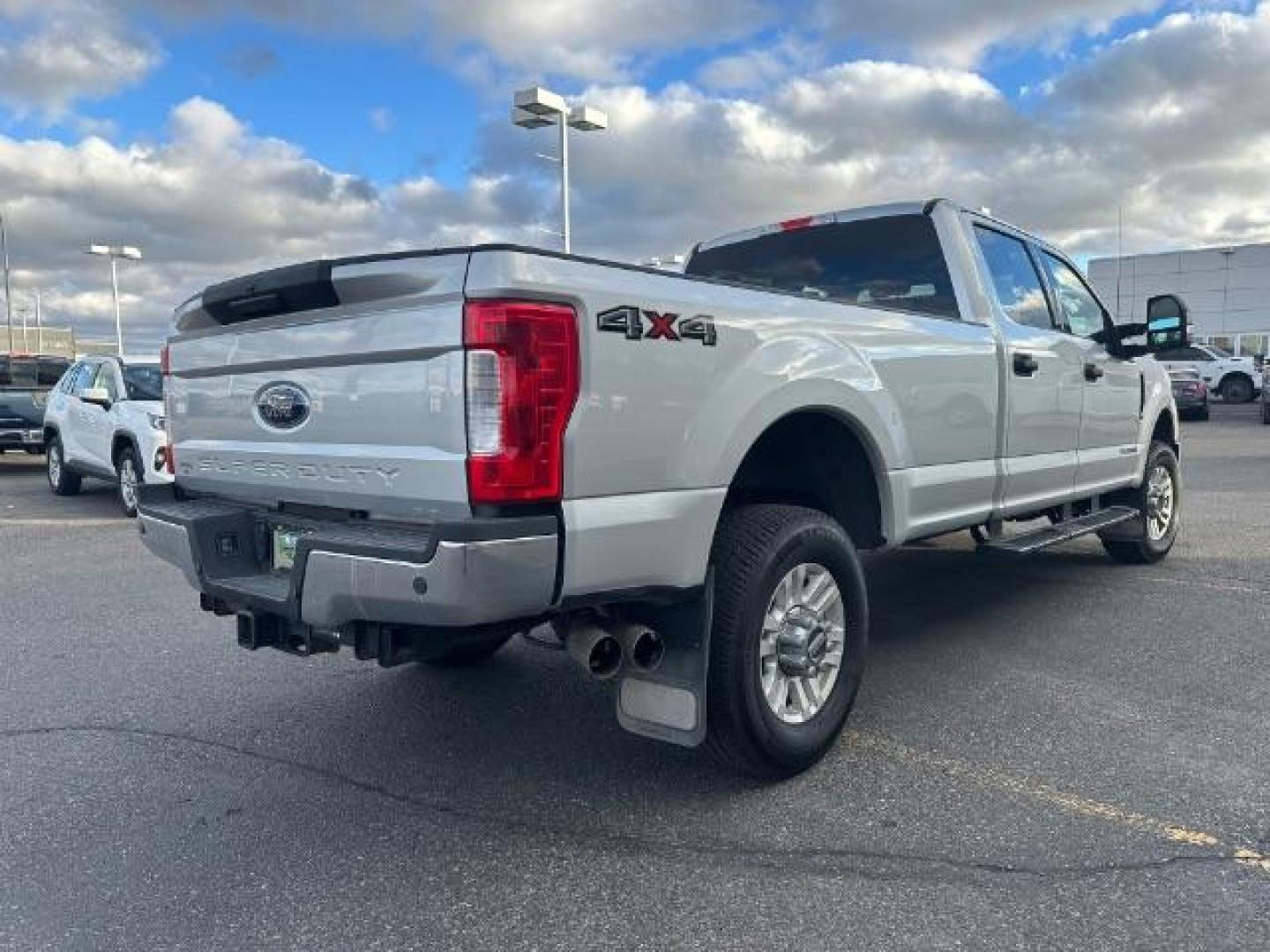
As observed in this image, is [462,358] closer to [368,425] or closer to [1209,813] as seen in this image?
[368,425]

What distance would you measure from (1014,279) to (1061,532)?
4.34 ft

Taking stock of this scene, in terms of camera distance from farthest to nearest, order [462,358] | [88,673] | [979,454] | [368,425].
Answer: [88,673], [979,454], [368,425], [462,358]

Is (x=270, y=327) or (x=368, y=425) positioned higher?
(x=270, y=327)

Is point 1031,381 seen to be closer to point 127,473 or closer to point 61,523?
point 127,473

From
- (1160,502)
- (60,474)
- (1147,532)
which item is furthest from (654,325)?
(60,474)

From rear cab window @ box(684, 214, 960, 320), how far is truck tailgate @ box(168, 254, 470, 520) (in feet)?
6.97

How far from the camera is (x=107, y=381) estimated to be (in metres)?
10.9

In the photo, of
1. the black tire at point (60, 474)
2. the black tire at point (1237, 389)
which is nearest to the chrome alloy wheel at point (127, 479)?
the black tire at point (60, 474)

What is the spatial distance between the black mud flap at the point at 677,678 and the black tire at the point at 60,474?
36.9ft

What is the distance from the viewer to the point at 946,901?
2.71 metres

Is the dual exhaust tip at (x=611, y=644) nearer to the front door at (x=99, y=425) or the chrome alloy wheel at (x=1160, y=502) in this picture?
the chrome alloy wheel at (x=1160, y=502)

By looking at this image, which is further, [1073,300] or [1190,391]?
[1190,391]

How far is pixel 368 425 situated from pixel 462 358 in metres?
0.45

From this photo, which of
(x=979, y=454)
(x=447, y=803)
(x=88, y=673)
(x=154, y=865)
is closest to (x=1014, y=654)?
(x=979, y=454)
